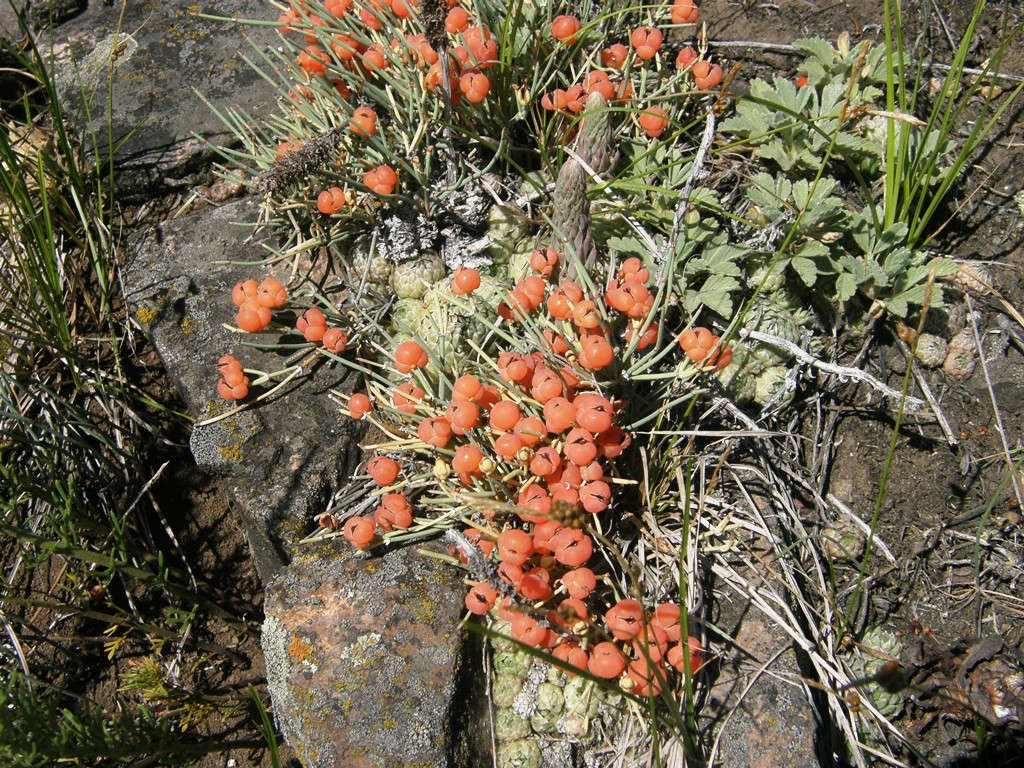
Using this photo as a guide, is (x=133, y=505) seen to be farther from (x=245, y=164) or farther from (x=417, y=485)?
(x=245, y=164)

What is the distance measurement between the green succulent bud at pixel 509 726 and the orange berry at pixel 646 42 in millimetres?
2748

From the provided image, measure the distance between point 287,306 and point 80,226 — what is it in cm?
124

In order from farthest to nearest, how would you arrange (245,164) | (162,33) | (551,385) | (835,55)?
(162,33) < (245,164) < (835,55) < (551,385)

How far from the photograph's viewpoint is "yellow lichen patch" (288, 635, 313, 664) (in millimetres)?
2582

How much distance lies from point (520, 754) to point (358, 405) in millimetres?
1423

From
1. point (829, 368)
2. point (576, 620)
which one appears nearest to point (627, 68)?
point (829, 368)

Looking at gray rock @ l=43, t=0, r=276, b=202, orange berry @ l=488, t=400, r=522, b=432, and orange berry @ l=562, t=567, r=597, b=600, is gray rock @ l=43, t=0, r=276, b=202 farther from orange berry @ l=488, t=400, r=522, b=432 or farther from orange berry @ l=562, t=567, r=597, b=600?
orange berry @ l=562, t=567, r=597, b=600

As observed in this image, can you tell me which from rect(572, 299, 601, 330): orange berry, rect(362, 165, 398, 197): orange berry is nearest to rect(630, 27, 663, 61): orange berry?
rect(362, 165, 398, 197): orange berry

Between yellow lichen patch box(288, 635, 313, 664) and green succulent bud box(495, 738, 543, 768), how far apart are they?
0.75 meters

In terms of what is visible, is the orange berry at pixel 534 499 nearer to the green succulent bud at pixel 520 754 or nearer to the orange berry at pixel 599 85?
the green succulent bud at pixel 520 754

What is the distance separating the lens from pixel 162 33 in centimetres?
404

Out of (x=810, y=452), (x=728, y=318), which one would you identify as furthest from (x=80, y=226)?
(x=810, y=452)

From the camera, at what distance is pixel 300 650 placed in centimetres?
260

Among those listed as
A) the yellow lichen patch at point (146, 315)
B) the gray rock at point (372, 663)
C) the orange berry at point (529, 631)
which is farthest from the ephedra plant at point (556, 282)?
the yellow lichen patch at point (146, 315)
